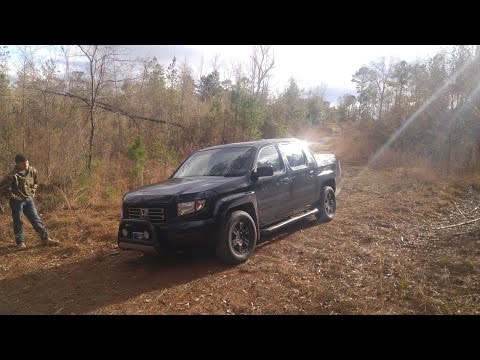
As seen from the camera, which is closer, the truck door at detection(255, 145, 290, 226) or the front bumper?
the front bumper

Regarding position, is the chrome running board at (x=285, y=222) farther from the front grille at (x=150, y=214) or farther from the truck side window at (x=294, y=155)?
the front grille at (x=150, y=214)

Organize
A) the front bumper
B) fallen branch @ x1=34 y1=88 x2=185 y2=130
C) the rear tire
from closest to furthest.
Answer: the front bumper
the rear tire
fallen branch @ x1=34 y1=88 x2=185 y2=130

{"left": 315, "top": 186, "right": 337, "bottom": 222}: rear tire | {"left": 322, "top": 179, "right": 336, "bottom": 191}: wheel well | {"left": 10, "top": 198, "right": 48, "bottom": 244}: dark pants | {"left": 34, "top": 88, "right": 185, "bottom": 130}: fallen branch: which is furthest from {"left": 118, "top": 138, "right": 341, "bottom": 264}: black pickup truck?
{"left": 34, "top": 88, "right": 185, "bottom": 130}: fallen branch

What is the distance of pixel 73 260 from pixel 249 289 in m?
3.42

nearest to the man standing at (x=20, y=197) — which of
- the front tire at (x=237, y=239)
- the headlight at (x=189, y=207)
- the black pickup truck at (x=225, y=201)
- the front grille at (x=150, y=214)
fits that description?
the black pickup truck at (x=225, y=201)

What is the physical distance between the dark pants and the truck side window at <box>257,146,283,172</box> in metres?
4.53

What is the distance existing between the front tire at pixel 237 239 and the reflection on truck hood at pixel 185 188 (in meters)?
0.45

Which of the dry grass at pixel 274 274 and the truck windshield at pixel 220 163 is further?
the truck windshield at pixel 220 163

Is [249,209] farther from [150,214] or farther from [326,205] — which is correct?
[326,205]

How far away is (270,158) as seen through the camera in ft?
20.0

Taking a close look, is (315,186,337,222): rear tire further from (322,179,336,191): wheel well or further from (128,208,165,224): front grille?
(128,208,165,224): front grille

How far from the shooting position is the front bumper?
455cm

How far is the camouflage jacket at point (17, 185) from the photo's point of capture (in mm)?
6438

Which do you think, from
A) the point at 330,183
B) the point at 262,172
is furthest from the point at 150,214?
the point at 330,183
